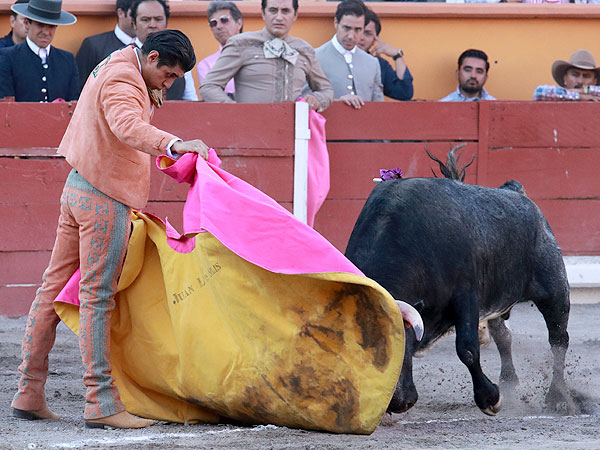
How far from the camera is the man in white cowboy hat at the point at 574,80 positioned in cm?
612

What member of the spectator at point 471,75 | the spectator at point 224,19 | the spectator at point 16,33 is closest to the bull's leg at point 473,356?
the spectator at point 224,19

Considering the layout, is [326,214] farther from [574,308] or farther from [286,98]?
[574,308]

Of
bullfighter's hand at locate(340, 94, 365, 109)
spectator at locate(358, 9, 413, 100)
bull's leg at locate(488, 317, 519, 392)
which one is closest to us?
bull's leg at locate(488, 317, 519, 392)

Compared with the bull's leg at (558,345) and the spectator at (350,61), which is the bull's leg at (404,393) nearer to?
the bull's leg at (558,345)

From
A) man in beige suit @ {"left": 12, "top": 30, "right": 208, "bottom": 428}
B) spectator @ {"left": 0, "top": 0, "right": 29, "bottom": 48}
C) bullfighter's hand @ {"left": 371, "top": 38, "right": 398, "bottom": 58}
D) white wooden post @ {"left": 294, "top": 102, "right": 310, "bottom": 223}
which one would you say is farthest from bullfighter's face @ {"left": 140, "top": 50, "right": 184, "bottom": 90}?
bullfighter's hand @ {"left": 371, "top": 38, "right": 398, "bottom": 58}

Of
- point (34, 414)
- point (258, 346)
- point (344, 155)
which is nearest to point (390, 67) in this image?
point (344, 155)

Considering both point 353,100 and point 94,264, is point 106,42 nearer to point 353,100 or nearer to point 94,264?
point 353,100

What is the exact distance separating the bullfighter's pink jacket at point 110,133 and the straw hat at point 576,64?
394 cm

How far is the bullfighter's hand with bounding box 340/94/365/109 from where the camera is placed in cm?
568

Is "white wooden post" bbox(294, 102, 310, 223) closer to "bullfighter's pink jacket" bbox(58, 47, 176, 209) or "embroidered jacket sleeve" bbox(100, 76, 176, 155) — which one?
"bullfighter's pink jacket" bbox(58, 47, 176, 209)

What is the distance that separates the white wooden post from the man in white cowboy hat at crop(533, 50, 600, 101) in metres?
1.64

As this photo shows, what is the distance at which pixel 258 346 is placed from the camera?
9.61 ft

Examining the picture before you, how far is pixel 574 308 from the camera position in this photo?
5.99 m

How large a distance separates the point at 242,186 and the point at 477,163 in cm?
319
